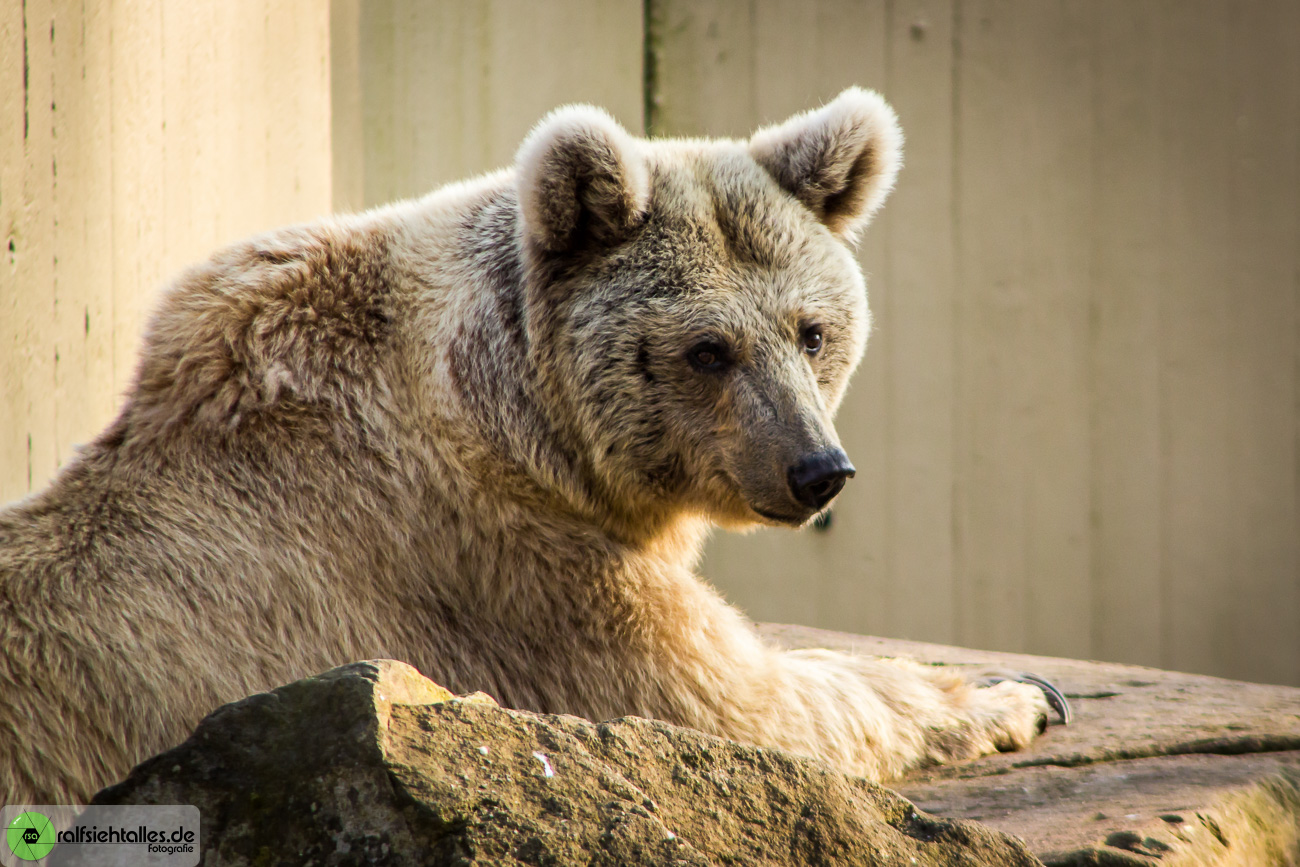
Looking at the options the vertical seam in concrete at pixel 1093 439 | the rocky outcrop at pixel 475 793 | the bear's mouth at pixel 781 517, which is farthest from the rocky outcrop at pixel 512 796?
the vertical seam in concrete at pixel 1093 439

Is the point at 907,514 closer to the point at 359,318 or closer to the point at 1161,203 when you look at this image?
the point at 1161,203

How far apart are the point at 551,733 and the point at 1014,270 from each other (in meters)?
5.81

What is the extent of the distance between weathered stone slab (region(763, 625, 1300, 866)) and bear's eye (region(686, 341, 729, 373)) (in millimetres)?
1146

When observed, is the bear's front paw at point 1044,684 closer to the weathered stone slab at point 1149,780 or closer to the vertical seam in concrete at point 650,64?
the weathered stone slab at point 1149,780

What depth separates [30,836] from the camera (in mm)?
2236

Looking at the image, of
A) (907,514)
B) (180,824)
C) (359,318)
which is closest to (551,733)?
(180,824)

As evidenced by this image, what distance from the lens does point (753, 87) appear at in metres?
7.05

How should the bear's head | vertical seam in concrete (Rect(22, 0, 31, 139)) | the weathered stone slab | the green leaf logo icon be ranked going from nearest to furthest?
the green leaf logo icon → the weathered stone slab → the bear's head → vertical seam in concrete (Rect(22, 0, 31, 139))

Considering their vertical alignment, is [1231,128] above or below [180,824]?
above

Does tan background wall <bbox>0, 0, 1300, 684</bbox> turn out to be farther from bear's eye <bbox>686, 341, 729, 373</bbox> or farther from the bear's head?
bear's eye <bbox>686, 341, 729, 373</bbox>

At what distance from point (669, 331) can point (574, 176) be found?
443 mm

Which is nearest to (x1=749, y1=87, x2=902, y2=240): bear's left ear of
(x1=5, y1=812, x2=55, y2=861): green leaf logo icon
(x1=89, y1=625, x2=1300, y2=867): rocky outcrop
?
(x1=89, y1=625, x2=1300, y2=867): rocky outcrop

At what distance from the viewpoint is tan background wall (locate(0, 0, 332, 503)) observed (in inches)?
124

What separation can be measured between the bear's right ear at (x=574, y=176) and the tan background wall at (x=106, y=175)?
1.29 metres
